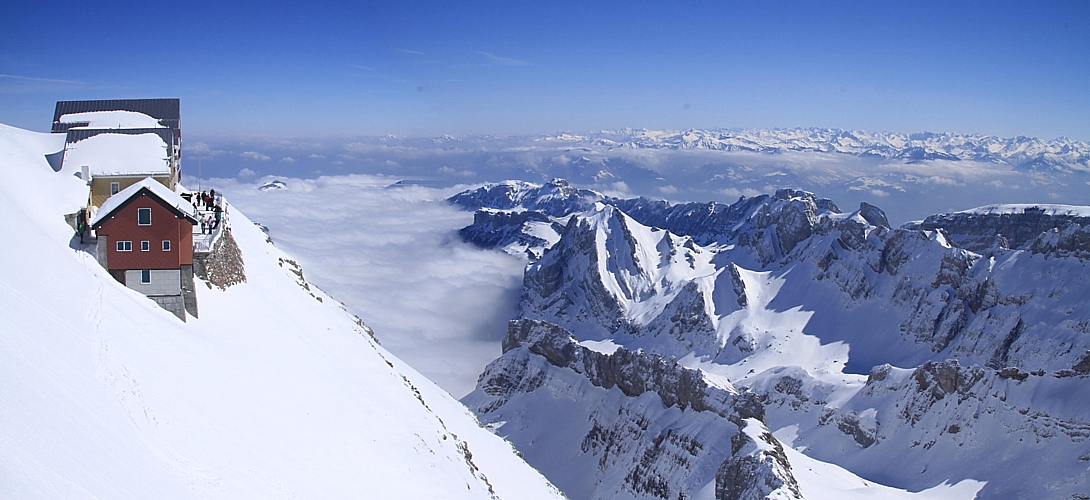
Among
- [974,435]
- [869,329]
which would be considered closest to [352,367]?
[974,435]

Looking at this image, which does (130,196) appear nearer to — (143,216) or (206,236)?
(143,216)

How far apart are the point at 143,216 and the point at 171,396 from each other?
41.7 feet

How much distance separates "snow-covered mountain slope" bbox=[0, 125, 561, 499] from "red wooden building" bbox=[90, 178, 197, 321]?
128 centimetres

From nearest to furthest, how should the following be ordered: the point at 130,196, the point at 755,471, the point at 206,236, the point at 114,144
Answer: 1. the point at 130,196
2. the point at 114,144
3. the point at 206,236
4. the point at 755,471

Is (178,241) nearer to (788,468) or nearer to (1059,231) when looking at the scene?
(788,468)

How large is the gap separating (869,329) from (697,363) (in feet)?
153

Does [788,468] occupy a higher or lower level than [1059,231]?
lower

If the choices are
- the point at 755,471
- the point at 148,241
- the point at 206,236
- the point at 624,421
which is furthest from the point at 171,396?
the point at 624,421

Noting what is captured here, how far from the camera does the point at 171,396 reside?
27.6 metres

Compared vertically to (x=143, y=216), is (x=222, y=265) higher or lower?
lower

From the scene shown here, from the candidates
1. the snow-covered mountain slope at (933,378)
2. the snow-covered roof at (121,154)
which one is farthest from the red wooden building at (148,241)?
the snow-covered mountain slope at (933,378)

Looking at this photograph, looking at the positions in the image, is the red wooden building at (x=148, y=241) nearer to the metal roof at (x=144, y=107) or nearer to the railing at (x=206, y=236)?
the railing at (x=206, y=236)

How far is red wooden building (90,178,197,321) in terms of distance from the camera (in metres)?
35.6

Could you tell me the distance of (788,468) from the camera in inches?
3241
